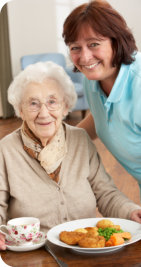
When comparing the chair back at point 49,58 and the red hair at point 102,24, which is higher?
the red hair at point 102,24

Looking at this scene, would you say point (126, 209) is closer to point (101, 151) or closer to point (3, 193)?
point (3, 193)

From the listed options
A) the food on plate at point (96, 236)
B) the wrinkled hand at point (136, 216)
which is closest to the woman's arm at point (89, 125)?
the wrinkled hand at point (136, 216)

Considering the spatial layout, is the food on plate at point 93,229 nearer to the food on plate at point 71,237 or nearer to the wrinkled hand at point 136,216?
the food on plate at point 71,237

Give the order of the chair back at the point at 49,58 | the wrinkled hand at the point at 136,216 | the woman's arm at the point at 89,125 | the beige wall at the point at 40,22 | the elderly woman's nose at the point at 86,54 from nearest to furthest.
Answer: the wrinkled hand at the point at 136,216, the elderly woman's nose at the point at 86,54, the woman's arm at the point at 89,125, the chair back at the point at 49,58, the beige wall at the point at 40,22

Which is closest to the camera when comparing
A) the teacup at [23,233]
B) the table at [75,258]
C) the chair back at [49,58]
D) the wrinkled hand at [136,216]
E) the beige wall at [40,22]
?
the table at [75,258]

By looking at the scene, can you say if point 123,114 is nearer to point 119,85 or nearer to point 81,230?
point 119,85

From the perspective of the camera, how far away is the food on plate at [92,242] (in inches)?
37.5

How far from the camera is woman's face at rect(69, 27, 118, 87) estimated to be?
128 centimetres

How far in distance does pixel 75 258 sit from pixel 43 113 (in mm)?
634

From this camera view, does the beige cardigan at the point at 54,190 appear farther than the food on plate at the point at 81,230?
Yes

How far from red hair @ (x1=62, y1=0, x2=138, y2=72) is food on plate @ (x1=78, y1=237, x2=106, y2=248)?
2.51ft

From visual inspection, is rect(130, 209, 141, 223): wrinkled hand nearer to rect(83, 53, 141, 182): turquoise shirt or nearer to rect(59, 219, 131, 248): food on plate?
rect(59, 219, 131, 248): food on plate

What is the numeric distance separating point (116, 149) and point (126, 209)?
0.39 metres

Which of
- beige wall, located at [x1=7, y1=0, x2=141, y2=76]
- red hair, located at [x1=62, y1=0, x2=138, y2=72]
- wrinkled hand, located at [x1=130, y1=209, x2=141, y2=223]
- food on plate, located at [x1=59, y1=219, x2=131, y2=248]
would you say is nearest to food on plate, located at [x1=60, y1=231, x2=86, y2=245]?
food on plate, located at [x1=59, y1=219, x2=131, y2=248]
